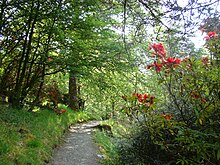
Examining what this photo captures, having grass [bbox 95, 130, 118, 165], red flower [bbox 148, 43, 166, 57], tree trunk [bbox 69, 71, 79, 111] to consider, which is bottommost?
grass [bbox 95, 130, 118, 165]

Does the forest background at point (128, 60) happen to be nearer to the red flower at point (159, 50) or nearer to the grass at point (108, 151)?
the red flower at point (159, 50)

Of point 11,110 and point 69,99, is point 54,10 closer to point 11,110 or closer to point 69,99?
point 11,110

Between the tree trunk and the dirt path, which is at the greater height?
the tree trunk

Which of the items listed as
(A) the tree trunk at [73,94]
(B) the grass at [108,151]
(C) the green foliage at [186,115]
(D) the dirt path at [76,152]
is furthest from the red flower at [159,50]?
(A) the tree trunk at [73,94]

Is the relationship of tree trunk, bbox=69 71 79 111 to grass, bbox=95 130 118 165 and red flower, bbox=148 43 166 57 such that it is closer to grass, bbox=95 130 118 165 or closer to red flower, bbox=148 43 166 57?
grass, bbox=95 130 118 165

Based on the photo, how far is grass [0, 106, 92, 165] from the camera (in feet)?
13.0

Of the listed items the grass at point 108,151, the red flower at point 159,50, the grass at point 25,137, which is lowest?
the grass at point 108,151

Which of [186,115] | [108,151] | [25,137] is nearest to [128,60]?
[108,151]

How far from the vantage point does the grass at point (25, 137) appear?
3955 mm

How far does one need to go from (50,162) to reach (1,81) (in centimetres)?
361

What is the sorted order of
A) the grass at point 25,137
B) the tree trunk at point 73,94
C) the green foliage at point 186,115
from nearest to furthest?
the green foliage at point 186,115 → the grass at point 25,137 → the tree trunk at point 73,94

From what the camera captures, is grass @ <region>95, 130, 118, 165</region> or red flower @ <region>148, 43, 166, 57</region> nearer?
red flower @ <region>148, 43, 166, 57</region>

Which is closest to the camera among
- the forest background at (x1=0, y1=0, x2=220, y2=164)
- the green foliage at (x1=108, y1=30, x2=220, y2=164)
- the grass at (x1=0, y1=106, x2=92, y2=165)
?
the green foliage at (x1=108, y1=30, x2=220, y2=164)

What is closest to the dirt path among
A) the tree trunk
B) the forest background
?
the forest background
